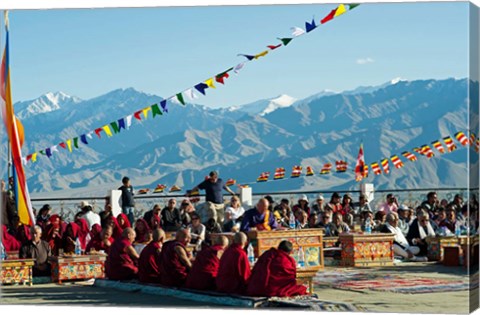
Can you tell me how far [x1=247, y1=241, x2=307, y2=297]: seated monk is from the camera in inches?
571

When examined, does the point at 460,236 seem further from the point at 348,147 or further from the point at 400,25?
the point at 348,147

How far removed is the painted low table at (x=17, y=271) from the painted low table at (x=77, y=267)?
40 centimetres

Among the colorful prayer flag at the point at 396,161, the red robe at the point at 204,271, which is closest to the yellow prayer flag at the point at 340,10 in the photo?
the red robe at the point at 204,271

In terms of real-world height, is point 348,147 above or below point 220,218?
above

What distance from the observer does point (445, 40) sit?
5020 inches

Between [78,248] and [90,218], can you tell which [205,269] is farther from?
[90,218]

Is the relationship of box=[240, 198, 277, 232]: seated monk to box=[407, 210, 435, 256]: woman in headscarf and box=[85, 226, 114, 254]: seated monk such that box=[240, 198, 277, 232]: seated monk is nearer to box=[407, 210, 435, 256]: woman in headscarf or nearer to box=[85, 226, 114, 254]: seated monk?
box=[85, 226, 114, 254]: seated monk

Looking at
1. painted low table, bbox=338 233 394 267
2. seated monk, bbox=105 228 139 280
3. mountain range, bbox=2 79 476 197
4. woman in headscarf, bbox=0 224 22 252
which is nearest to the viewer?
seated monk, bbox=105 228 139 280

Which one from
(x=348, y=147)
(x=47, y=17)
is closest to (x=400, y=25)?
(x=348, y=147)

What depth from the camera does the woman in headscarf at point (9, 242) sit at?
18438mm

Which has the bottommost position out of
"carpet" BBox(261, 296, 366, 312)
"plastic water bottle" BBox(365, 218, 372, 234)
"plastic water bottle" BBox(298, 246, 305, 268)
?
"carpet" BBox(261, 296, 366, 312)

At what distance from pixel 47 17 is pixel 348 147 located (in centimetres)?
8407

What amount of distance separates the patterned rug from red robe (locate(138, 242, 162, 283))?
225 cm

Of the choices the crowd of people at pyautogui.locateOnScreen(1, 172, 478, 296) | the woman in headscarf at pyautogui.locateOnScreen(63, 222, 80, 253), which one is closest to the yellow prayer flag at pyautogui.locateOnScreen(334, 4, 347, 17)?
the crowd of people at pyautogui.locateOnScreen(1, 172, 478, 296)
